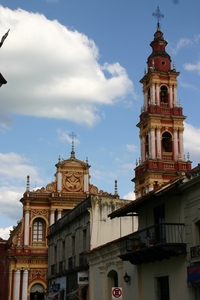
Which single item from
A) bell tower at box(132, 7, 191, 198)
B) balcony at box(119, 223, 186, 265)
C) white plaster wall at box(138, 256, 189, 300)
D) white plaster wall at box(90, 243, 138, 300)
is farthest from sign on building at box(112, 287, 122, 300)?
bell tower at box(132, 7, 191, 198)

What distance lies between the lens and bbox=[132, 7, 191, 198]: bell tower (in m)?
44.0

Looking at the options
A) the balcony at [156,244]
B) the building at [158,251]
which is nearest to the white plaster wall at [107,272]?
the building at [158,251]

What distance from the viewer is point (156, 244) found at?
17359 mm

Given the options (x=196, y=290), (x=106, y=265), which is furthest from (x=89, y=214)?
(x=196, y=290)

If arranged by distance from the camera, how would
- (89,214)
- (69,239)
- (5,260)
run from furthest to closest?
(5,260) < (69,239) < (89,214)

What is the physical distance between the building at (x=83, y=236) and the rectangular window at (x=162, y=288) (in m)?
7.72

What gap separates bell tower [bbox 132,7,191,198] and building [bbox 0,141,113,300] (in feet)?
25.3

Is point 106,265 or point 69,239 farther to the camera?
point 69,239

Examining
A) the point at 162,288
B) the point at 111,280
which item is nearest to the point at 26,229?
the point at 111,280

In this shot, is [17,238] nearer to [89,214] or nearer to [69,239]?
[69,239]

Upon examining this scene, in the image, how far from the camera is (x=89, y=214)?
1090 inches

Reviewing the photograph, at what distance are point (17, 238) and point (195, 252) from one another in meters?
35.9

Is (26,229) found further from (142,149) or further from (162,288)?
(162,288)

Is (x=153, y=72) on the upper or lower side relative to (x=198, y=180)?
upper
